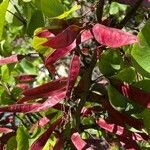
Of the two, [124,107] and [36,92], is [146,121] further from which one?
[36,92]

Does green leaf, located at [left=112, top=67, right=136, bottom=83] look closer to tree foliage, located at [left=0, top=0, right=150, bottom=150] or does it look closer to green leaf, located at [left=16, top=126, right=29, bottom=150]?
tree foliage, located at [left=0, top=0, right=150, bottom=150]

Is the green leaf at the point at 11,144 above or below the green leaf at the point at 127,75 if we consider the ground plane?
below

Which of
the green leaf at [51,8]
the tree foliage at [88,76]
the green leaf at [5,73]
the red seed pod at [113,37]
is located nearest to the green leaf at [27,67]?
the green leaf at [5,73]

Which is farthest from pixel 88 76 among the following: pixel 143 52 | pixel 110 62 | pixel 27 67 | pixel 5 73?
pixel 27 67

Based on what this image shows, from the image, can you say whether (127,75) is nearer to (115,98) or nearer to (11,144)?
(115,98)

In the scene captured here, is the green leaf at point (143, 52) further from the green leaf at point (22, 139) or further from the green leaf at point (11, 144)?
the green leaf at point (11, 144)

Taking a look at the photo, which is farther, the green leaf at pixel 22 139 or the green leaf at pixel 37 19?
the green leaf at pixel 37 19
